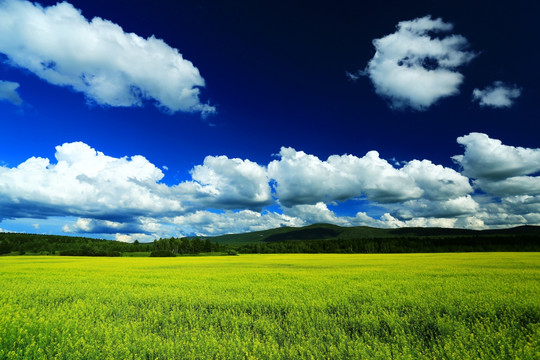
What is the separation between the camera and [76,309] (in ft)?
41.9

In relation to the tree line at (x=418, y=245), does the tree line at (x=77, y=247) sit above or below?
above

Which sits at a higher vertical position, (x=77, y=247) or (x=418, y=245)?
(x=77, y=247)

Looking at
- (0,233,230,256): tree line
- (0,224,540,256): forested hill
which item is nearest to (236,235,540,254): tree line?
(0,224,540,256): forested hill

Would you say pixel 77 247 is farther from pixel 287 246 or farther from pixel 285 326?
pixel 285 326

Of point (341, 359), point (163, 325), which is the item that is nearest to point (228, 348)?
point (341, 359)

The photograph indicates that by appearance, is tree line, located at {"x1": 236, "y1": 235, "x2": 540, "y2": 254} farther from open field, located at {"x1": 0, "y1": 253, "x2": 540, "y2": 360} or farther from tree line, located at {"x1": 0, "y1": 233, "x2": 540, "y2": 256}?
open field, located at {"x1": 0, "y1": 253, "x2": 540, "y2": 360}

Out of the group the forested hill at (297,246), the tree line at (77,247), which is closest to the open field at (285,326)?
the tree line at (77,247)

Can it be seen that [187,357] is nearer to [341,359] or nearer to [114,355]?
[114,355]

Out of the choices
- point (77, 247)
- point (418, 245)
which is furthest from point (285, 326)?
point (77, 247)

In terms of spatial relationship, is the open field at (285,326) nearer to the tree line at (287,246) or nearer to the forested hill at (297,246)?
the tree line at (287,246)

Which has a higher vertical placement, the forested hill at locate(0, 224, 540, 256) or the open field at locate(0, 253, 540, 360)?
the open field at locate(0, 253, 540, 360)

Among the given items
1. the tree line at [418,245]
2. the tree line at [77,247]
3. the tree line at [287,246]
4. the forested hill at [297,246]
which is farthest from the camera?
the tree line at [418,245]

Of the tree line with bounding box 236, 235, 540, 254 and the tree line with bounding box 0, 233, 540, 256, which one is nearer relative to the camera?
the tree line with bounding box 0, 233, 540, 256

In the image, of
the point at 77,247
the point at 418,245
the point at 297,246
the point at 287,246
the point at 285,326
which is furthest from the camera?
the point at 287,246
